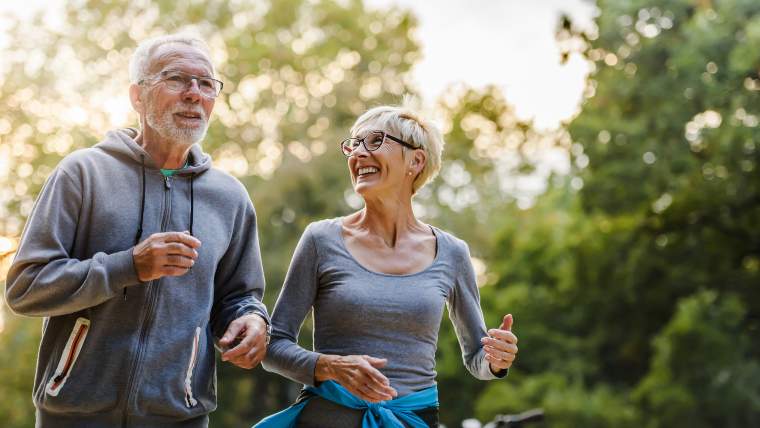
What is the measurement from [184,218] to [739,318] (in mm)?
15779

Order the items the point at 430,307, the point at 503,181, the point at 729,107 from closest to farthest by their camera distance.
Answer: the point at 430,307, the point at 729,107, the point at 503,181

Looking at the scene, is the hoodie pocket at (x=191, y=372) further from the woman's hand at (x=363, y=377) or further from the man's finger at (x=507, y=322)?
the man's finger at (x=507, y=322)

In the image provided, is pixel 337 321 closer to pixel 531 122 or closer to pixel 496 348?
pixel 496 348

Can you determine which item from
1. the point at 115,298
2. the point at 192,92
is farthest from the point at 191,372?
the point at 192,92

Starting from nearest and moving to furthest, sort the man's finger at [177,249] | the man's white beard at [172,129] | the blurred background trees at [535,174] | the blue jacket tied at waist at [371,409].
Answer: the man's finger at [177,249] → the man's white beard at [172,129] → the blue jacket tied at waist at [371,409] → the blurred background trees at [535,174]

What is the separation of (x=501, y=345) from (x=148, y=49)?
1286 mm

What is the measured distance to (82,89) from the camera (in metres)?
19.6

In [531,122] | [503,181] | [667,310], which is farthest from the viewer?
[503,181]

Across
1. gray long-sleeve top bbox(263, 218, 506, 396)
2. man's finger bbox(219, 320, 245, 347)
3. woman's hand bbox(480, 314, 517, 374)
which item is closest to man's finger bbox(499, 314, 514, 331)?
woman's hand bbox(480, 314, 517, 374)

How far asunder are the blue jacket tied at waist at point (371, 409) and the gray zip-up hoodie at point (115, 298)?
241mm

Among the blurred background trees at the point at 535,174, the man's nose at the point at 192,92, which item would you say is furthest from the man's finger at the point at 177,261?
the blurred background trees at the point at 535,174

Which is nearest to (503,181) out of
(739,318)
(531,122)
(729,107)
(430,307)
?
(531,122)

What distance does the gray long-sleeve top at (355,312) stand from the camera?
2961 millimetres

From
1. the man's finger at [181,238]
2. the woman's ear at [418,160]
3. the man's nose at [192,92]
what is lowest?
the man's finger at [181,238]
